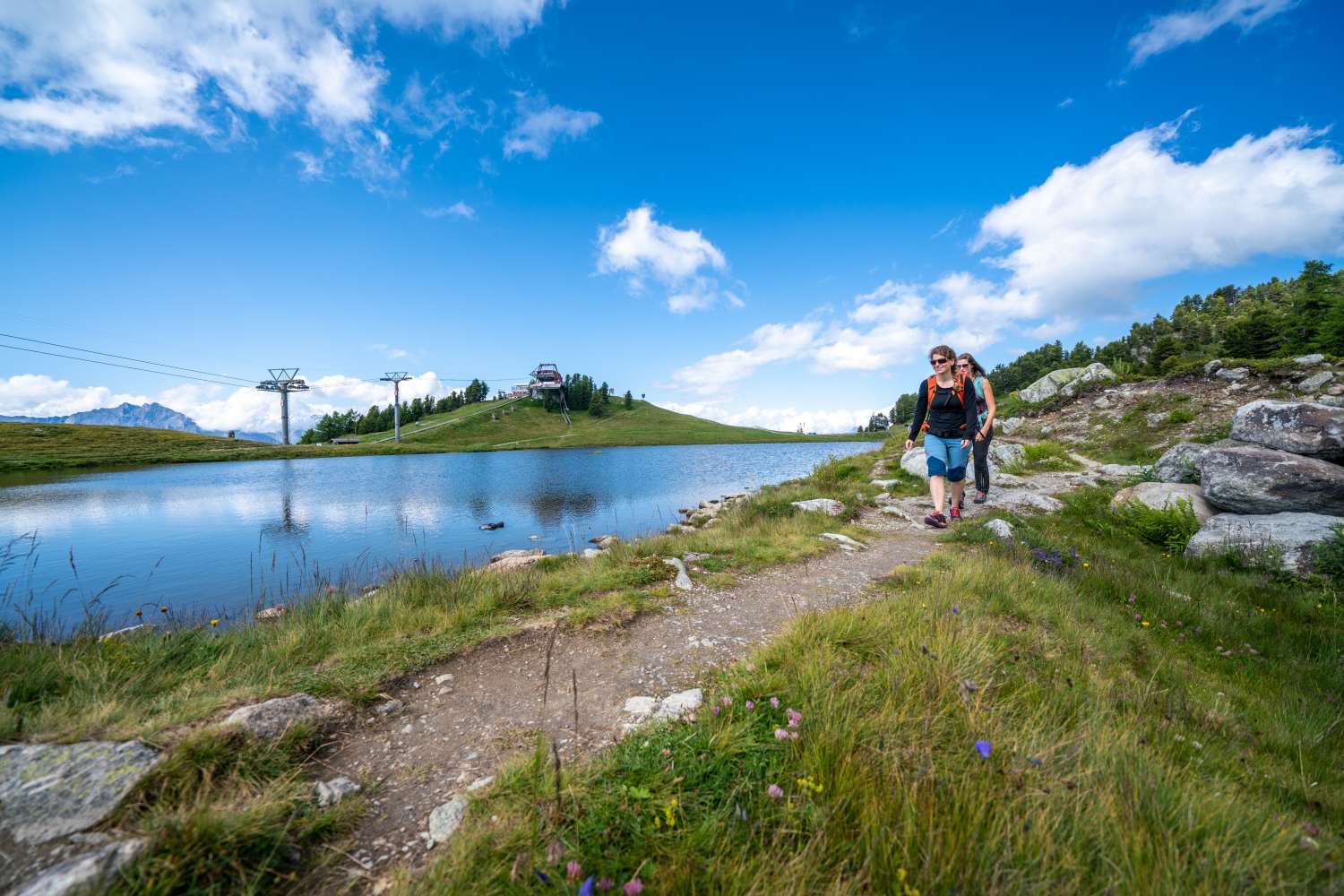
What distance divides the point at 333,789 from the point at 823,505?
10652 millimetres

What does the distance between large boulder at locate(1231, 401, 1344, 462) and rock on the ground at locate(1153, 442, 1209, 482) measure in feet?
2.58

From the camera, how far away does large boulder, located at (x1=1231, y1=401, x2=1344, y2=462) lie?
7.60m

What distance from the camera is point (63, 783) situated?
2137 millimetres

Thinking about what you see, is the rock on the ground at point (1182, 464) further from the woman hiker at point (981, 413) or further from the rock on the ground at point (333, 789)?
the rock on the ground at point (333, 789)

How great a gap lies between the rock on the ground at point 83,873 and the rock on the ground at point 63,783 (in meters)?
0.28

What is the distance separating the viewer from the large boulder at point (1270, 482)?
22.7 feet

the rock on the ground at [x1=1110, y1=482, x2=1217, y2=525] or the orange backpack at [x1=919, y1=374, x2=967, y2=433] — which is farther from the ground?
the orange backpack at [x1=919, y1=374, x2=967, y2=433]

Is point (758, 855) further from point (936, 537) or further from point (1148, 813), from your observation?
point (936, 537)

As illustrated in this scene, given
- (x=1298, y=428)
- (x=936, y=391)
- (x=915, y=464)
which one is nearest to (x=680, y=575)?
(x=936, y=391)

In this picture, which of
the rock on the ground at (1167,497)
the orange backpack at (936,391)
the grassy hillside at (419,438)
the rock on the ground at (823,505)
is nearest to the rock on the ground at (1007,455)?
the rock on the ground at (1167,497)

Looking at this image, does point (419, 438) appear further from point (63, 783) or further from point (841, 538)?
point (63, 783)

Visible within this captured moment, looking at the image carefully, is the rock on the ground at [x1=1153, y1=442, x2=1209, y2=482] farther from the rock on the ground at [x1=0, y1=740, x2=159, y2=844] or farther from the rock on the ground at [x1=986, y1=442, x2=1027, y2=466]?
the rock on the ground at [x1=0, y1=740, x2=159, y2=844]

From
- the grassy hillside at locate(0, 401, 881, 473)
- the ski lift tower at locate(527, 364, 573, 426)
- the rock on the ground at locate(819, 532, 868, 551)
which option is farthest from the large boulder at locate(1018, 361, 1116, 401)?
the ski lift tower at locate(527, 364, 573, 426)

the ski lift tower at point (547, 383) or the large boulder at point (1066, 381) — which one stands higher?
the ski lift tower at point (547, 383)
